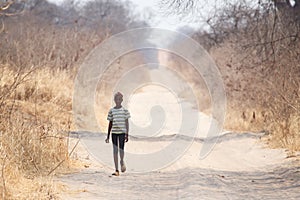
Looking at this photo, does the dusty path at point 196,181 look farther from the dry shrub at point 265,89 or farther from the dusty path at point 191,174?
the dry shrub at point 265,89

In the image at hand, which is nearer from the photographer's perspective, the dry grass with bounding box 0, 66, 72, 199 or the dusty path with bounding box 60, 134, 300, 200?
the dry grass with bounding box 0, 66, 72, 199

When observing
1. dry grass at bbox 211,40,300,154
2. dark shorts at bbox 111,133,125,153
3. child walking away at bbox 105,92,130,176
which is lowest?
dark shorts at bbox 111,133,125,153

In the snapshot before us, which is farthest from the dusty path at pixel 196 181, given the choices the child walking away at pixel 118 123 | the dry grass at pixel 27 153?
the child walking away at pixel 118 123

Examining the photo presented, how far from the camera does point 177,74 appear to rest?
4256 cm

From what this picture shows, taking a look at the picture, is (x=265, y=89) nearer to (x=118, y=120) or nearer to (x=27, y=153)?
(x=118, y=120)

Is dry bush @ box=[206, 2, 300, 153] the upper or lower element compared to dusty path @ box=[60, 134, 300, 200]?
upper

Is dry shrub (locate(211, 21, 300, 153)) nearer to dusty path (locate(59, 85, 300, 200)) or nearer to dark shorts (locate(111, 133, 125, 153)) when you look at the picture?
dusty path (locate(59, 85, 300, 200))

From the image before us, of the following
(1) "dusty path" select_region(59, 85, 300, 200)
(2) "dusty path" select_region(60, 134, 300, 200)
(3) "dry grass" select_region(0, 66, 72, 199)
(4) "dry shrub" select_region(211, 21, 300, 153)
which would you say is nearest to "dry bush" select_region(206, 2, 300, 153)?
(4) "dry shrub" select_region(211, 21, 300, 153)

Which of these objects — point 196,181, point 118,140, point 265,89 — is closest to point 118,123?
point 118,140

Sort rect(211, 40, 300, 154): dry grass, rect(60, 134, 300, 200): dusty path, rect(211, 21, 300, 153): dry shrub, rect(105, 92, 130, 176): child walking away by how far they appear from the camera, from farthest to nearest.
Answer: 1. rect(211, 21, 300, 153): dry shrub
2. rect(211, 40, 300, 154): dry grass
3. rect(105, 92, 130, 176): child walking away
4. rect(60, 134, 300, 200): dusty path

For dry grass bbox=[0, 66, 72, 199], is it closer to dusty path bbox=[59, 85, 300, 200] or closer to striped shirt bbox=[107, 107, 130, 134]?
dusty path bbox=[59, 85, 300, 200]

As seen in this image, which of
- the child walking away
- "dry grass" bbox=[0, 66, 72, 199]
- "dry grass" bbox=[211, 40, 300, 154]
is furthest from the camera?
"dry grass" bbox=[211, 40, 300, 154]

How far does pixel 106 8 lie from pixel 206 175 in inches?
2386

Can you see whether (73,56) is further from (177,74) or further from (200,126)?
(177,74)
